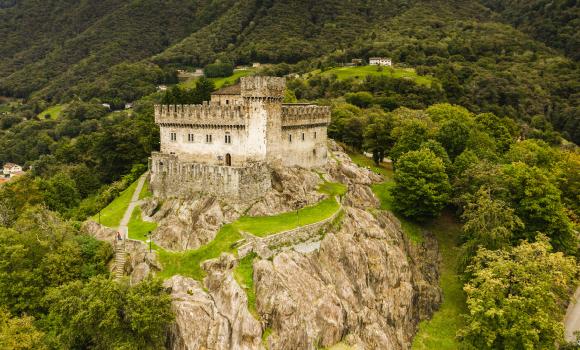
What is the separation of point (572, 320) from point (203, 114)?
43175 mm

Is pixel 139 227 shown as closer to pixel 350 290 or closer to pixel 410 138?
pixel 350 290

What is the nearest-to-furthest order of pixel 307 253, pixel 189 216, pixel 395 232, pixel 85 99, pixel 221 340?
1. pixel 221 340
2. pixel 307 253
3. pixel 189 216
4. pixel 395 232
5. pixel 85 99

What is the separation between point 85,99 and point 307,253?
13630cm

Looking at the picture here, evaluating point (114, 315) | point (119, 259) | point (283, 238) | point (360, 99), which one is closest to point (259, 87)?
point (283, 238)

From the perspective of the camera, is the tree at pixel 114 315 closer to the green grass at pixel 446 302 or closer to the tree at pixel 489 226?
the green grass at pixel 446 302

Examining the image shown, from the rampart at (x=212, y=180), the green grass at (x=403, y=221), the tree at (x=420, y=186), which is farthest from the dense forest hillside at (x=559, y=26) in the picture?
the rampart at (x=212, y=180)

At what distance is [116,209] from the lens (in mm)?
57125

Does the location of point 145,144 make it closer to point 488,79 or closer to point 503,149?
point 503,149

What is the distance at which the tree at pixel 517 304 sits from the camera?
38.7 m

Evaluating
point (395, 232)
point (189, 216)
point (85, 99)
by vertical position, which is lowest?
point (85, 99)

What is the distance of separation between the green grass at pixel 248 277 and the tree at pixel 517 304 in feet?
55.3

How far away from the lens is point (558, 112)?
133 metres

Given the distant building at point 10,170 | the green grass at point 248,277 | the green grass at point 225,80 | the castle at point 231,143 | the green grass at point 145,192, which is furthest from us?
the green grass at point 225,80

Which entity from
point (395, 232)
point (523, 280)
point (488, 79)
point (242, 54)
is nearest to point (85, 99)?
point (242, 54)
